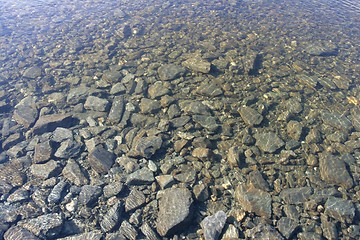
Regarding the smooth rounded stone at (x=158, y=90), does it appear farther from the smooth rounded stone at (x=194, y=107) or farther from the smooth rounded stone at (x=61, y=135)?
the smooth rounded stone at (x=61, y=135)

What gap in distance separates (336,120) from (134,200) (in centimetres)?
615

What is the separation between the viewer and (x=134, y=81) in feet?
32.1

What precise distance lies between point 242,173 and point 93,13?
13.0 metres

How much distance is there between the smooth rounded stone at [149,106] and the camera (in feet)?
27.7

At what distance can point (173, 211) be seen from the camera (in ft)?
18.6

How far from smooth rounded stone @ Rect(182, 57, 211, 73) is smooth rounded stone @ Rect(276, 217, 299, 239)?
19.2ft

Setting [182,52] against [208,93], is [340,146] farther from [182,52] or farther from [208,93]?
[182,52]

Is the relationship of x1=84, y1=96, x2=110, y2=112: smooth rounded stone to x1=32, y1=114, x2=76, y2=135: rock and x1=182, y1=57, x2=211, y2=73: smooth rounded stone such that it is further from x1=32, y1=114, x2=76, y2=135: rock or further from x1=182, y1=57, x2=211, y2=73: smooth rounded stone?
x1=182, y1=57, x2=211, y2=73: smooth rounded stone

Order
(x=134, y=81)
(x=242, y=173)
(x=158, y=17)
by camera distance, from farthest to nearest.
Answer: (x=158, y=17), (x=134, y=81), (x=242, y=173)

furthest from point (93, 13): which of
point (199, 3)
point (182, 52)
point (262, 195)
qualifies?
point (262, 195)

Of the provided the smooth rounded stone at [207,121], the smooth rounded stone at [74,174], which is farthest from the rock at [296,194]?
the smooth rounded stone at [74,174]

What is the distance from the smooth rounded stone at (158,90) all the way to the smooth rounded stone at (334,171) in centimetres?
496

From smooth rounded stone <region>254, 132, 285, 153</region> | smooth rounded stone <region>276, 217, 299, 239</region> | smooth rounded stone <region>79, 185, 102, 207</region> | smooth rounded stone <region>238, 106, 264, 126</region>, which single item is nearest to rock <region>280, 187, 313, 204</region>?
smooth rounded stone <region>276, 217, 299, 239</region>

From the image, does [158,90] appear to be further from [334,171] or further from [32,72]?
[334,171]
